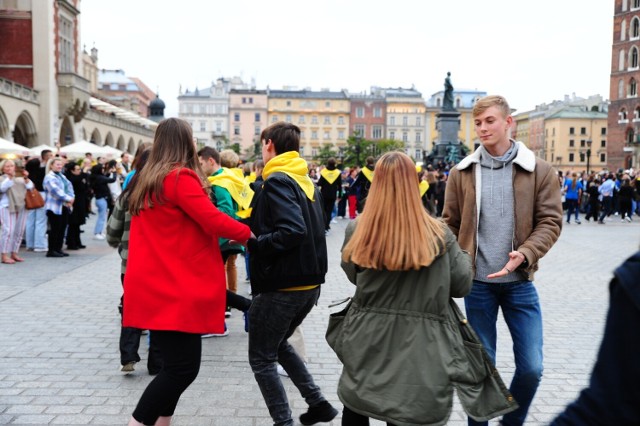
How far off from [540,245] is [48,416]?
352cm

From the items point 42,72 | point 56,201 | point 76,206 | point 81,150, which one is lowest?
point 76,206

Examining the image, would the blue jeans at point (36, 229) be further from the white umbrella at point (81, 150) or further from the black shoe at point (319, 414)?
the white umbrella at point (81, 150)

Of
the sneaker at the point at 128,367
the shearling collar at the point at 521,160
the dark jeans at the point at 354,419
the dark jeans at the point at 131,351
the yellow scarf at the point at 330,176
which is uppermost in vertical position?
the shearling collar at the point at 521,160

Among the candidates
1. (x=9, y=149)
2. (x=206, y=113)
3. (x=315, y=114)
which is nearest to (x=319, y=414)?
(x=9, y=149)

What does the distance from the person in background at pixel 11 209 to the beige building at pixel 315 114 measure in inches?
4189

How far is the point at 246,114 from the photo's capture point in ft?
398

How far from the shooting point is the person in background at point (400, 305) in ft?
9.92

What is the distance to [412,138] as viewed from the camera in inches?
4759

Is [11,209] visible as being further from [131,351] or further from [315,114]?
[315,114]

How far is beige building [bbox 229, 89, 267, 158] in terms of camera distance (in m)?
121

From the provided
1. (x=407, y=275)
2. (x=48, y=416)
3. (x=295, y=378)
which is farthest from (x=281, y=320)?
(x=48, y=416)

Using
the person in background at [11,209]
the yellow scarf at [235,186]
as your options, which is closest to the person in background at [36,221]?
the person in background at [11,209]

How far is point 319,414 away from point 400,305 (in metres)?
1.75

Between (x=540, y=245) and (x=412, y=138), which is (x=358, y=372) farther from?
(x=412, y=138)
